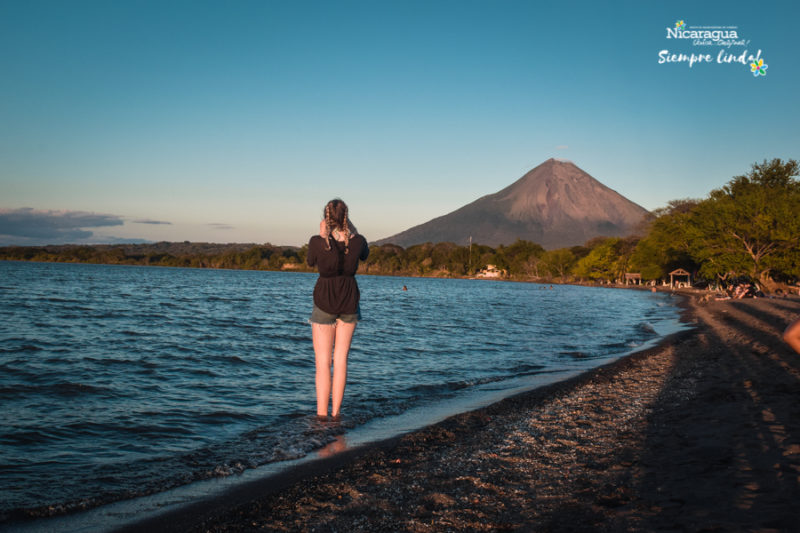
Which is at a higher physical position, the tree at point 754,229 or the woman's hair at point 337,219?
the tree at point 754,229

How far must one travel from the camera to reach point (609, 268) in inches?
4587

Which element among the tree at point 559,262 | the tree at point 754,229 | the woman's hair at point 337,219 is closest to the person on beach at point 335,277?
the woman's hair at point 337,219

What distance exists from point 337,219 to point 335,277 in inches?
26.8

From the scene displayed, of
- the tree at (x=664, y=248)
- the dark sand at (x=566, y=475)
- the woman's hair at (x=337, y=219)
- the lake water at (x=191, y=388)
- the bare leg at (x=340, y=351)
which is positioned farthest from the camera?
the tree at (x=664, y=248)

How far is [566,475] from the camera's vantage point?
4.39 meters

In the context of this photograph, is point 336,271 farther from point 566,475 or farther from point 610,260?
point 610,260

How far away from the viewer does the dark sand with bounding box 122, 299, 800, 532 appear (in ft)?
11.1

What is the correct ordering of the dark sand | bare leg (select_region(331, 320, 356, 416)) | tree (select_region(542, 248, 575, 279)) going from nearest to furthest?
the dark sand < bare leg (select_region(331, 320, 356, 416)) < tree (select_region(542, 248, 575, 279))

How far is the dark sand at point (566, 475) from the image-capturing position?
3.40 m

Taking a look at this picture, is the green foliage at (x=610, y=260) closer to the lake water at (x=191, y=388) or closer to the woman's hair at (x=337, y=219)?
the lake water at (x=191, y=388)

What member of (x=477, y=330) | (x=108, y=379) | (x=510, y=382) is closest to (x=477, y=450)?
(x=510, y=382)

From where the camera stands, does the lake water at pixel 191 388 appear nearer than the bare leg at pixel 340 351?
Yes

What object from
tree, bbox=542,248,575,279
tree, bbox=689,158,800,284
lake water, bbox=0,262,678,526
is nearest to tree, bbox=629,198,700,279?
tree, bbox=689,158,800,284

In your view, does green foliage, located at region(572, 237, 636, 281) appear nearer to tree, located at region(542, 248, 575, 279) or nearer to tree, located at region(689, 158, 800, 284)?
tree, located at region(542, 248, 575, 279)
